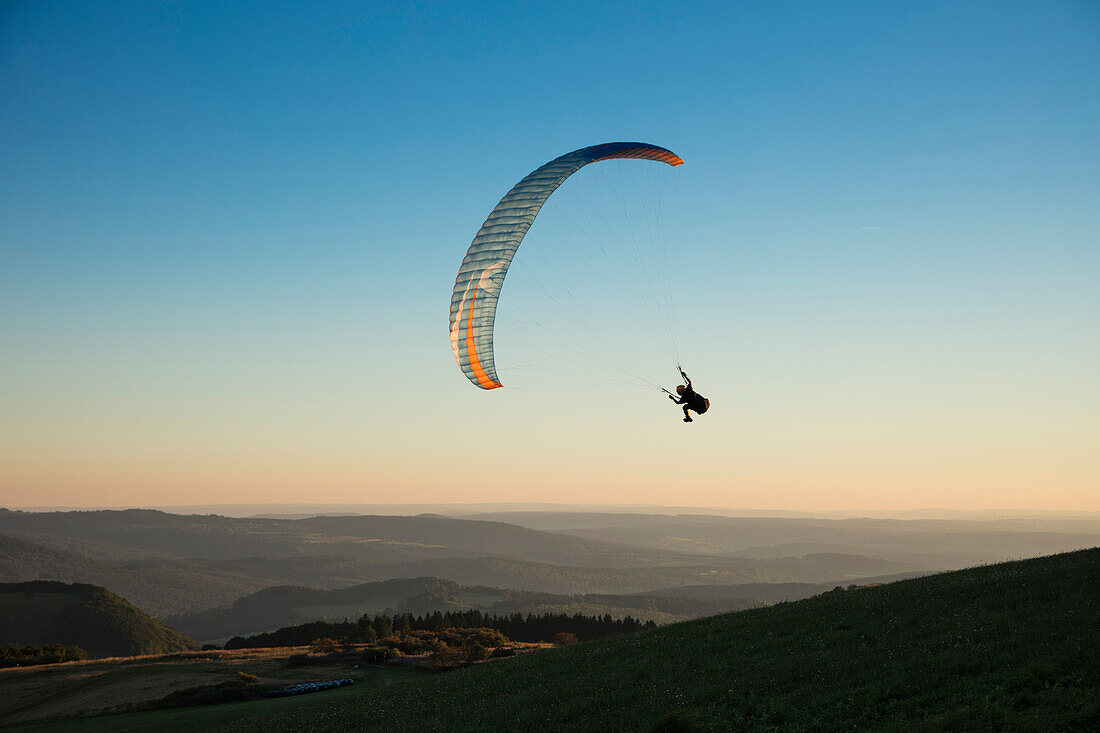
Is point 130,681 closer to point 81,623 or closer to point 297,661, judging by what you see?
point 297,661

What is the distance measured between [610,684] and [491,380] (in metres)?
12.7

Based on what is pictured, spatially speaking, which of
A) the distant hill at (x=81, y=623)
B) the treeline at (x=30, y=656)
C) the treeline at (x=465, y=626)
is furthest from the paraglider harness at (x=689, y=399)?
the distant hill at (x=81, y=623)

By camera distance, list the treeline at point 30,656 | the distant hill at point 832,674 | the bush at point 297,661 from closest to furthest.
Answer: the distant hill at point 832,674
the bush at point 297,661
the treeline at point 30,656

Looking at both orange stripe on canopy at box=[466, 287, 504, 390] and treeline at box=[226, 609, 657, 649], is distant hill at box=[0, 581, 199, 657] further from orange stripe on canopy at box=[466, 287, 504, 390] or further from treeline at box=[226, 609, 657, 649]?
orange stripe on canopy at box=[466, 287, 504, 390]

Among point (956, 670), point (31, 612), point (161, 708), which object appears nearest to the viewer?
point (956, 670)

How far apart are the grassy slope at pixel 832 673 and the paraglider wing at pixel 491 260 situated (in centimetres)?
1181

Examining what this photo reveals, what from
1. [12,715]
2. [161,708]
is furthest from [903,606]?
[12,715]

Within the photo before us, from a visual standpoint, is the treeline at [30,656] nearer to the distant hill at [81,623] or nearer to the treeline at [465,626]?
the treeline at [465,626]

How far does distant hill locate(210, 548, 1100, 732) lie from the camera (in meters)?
11.6

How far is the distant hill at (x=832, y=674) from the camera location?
11.6 meters

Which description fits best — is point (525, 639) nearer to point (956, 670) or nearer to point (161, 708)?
point (161, 708)

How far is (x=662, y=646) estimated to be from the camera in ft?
76.1

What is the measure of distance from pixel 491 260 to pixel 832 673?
710 inches

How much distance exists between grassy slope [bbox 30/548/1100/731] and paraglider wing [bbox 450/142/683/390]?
11.8 meters
